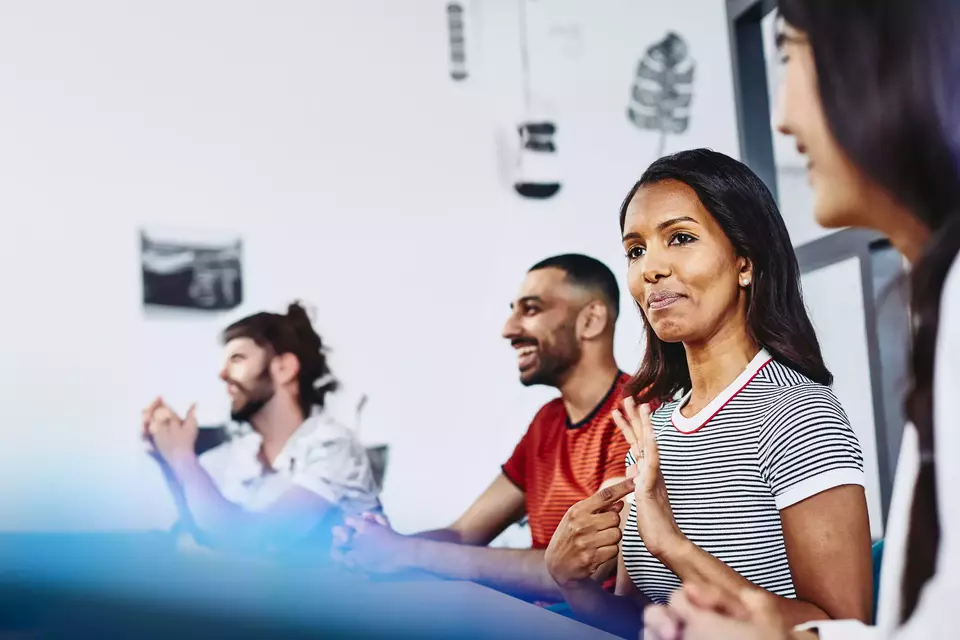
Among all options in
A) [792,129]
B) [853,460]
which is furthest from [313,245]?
[792,129]

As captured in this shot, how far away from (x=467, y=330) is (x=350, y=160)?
702mm

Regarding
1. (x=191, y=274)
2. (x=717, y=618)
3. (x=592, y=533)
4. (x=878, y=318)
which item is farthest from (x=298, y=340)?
(x=717, y=618)

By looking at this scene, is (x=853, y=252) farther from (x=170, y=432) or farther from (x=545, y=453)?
(x=170, y=432)

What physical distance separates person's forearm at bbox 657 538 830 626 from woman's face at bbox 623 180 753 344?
34 cm

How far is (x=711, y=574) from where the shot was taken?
104 cm

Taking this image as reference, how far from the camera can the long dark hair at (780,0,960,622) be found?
59cm

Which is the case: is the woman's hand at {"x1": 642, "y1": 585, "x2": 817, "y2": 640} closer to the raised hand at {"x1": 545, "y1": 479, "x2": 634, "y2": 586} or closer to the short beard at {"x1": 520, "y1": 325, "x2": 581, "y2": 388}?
the raised hand at {"x1": 545, "y1": 479, "x2": 634, "y2": 586}

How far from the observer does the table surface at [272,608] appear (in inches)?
46.6

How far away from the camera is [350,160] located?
3330 mm

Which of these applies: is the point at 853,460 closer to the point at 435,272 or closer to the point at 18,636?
the point at 18,636

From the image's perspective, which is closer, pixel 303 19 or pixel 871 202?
pixel 871 202

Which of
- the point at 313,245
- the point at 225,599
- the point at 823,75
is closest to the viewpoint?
the point at 823,75

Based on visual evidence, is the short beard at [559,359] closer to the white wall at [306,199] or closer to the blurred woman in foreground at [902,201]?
the white wall at [306,199]

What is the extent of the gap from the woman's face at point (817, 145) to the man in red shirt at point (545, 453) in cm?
128
